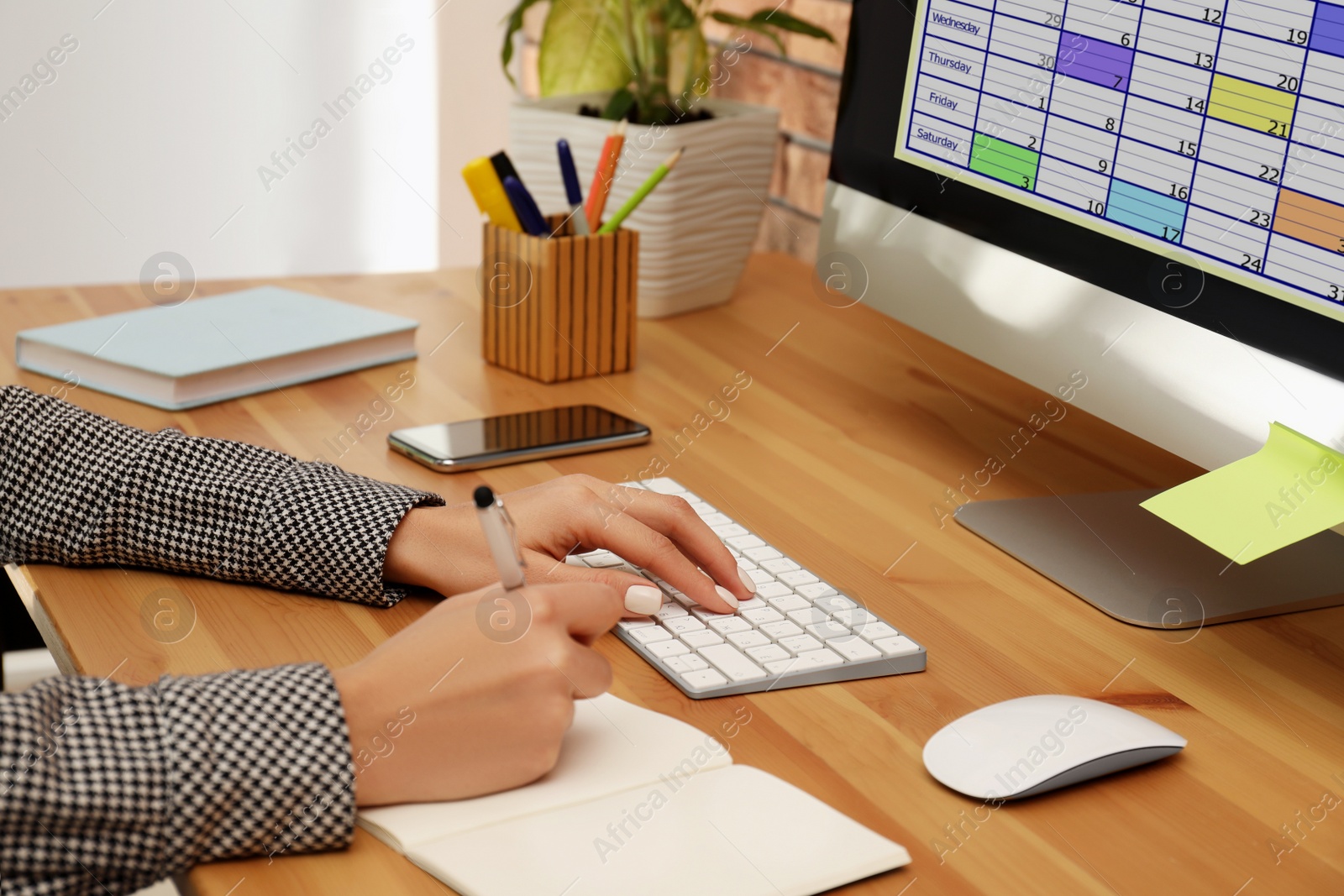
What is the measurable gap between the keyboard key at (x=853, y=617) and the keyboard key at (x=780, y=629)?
1.0 inches

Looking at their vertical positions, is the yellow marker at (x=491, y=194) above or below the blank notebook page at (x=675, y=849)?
above

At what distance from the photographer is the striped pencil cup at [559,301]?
40.3 inches

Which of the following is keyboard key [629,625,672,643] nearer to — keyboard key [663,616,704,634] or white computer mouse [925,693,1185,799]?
keyboard key [663,616,704,634]

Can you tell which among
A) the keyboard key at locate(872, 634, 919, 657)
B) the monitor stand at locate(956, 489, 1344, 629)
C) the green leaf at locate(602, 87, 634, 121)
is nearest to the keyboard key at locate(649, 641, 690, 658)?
the keyboard key at locate(872, 634, 919, 657)

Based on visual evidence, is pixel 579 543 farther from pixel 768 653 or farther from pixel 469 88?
pixel 469 88

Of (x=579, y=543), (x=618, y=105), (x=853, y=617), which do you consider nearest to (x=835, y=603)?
(x=853, y=617)

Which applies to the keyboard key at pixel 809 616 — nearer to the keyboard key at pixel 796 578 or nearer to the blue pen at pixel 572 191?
the keyboard key at pixel 796 578

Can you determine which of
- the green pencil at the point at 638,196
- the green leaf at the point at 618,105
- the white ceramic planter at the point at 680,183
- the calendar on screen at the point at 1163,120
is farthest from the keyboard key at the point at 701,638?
the green leaf at the point at 618,105

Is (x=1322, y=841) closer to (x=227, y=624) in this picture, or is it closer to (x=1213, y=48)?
(x=1213, y=48)

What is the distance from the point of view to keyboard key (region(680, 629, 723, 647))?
2.12 feet

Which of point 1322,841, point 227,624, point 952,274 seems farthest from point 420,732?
point 952,274

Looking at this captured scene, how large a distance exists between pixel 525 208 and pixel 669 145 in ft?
0.66

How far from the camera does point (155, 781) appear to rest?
0.49 metres

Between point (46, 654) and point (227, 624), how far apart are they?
4.46ft
